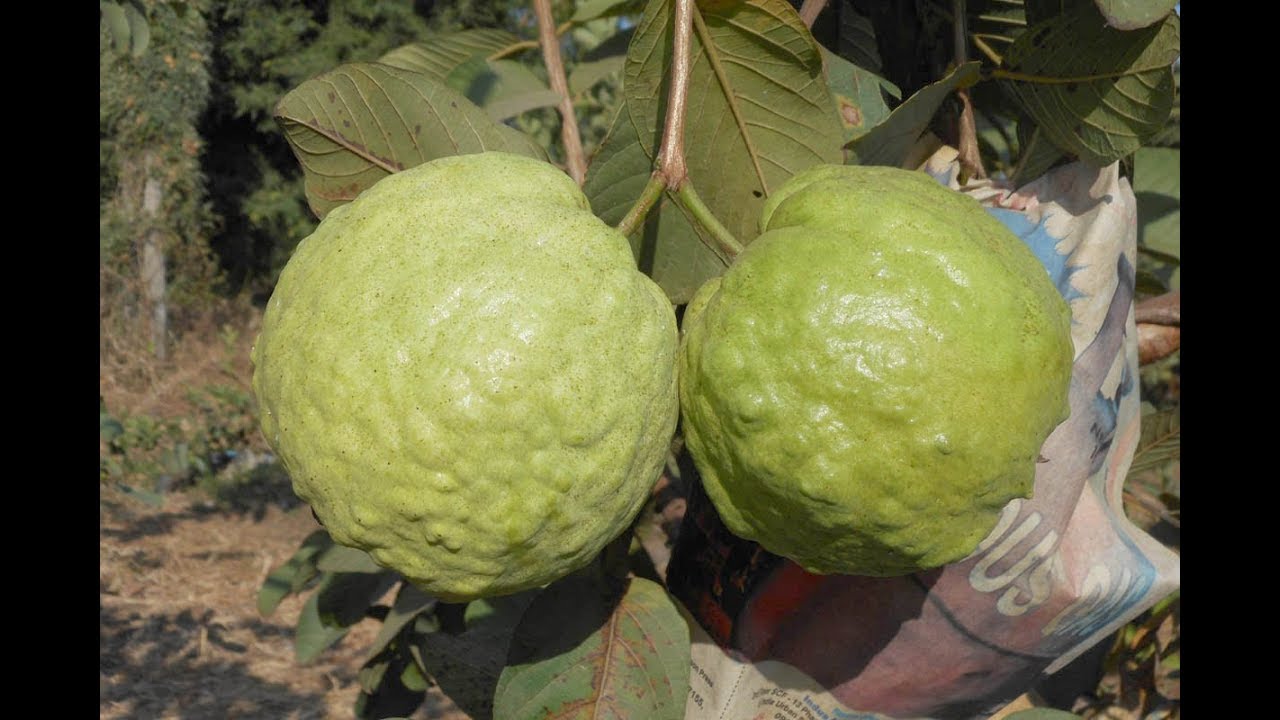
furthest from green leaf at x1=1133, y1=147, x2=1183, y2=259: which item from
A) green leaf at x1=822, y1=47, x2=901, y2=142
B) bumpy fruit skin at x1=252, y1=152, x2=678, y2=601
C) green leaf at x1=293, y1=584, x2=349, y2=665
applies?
green leaf at x1=293, y1=584, x2=349, y2=665

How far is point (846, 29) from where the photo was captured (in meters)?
1.32

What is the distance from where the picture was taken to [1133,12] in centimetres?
92

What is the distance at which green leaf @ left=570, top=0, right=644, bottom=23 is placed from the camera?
61.3 inches

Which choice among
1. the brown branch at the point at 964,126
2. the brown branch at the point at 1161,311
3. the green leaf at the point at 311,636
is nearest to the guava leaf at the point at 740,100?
the brown branch at the point at 964,126

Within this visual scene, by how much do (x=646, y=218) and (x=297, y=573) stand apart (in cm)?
134

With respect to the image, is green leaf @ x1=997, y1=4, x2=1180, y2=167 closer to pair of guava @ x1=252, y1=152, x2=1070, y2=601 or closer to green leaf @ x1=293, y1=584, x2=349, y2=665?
pair of guava @ x1=252, y1=152, x2=1070, y2=601

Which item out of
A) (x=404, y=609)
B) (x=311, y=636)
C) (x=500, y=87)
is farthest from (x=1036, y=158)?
(x=311, y=636)

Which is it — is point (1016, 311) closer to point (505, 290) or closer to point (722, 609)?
point (505, 290)

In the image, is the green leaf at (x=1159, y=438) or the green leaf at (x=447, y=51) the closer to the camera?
the green leaf at (x=447, y=51)

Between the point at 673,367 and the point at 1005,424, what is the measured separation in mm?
267

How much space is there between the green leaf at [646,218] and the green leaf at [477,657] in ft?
1.91

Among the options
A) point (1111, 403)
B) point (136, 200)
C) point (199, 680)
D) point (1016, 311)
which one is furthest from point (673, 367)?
point (136, 200)

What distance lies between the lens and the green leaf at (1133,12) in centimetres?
92

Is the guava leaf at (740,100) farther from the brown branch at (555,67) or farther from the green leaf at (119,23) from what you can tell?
the green leaf at (119,23)
